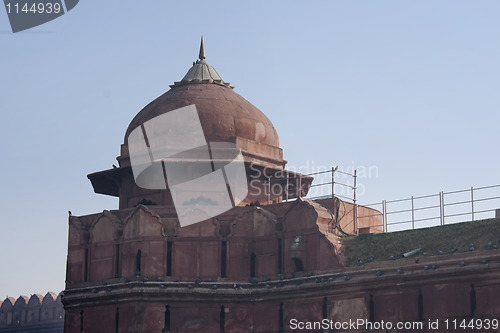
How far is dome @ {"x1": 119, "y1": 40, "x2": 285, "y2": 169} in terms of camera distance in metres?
36.5

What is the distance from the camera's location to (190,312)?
33281 mm

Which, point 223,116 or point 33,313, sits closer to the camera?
point 223,116

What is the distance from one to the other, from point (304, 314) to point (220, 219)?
15.2 ft

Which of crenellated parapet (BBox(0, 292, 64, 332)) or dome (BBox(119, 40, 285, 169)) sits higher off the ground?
→ dome (BBox(119, 40, 285, 169))

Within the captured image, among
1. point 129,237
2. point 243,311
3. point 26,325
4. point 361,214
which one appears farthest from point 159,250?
point 26,325

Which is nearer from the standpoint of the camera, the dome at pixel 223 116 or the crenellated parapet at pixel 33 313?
the dome at pixel 223 116

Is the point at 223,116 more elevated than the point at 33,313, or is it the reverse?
the point at 223,116

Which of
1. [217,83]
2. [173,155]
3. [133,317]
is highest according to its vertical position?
[217,83]

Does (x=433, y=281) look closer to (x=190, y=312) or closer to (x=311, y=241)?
(x=311, y=241)

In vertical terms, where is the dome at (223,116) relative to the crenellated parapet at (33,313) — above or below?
above

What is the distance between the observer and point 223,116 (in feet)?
120

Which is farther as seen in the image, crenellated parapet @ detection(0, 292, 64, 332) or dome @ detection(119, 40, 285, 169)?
crenellated parapet @ detection(0, 292, 64, 332)

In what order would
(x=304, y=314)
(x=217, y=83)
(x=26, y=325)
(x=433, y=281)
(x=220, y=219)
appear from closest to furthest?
(x=433, y=281), (x=304, y=314), (x=220, y=219), (x=217, y=83), (x=26, y=325)

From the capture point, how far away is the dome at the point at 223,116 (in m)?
36.5
